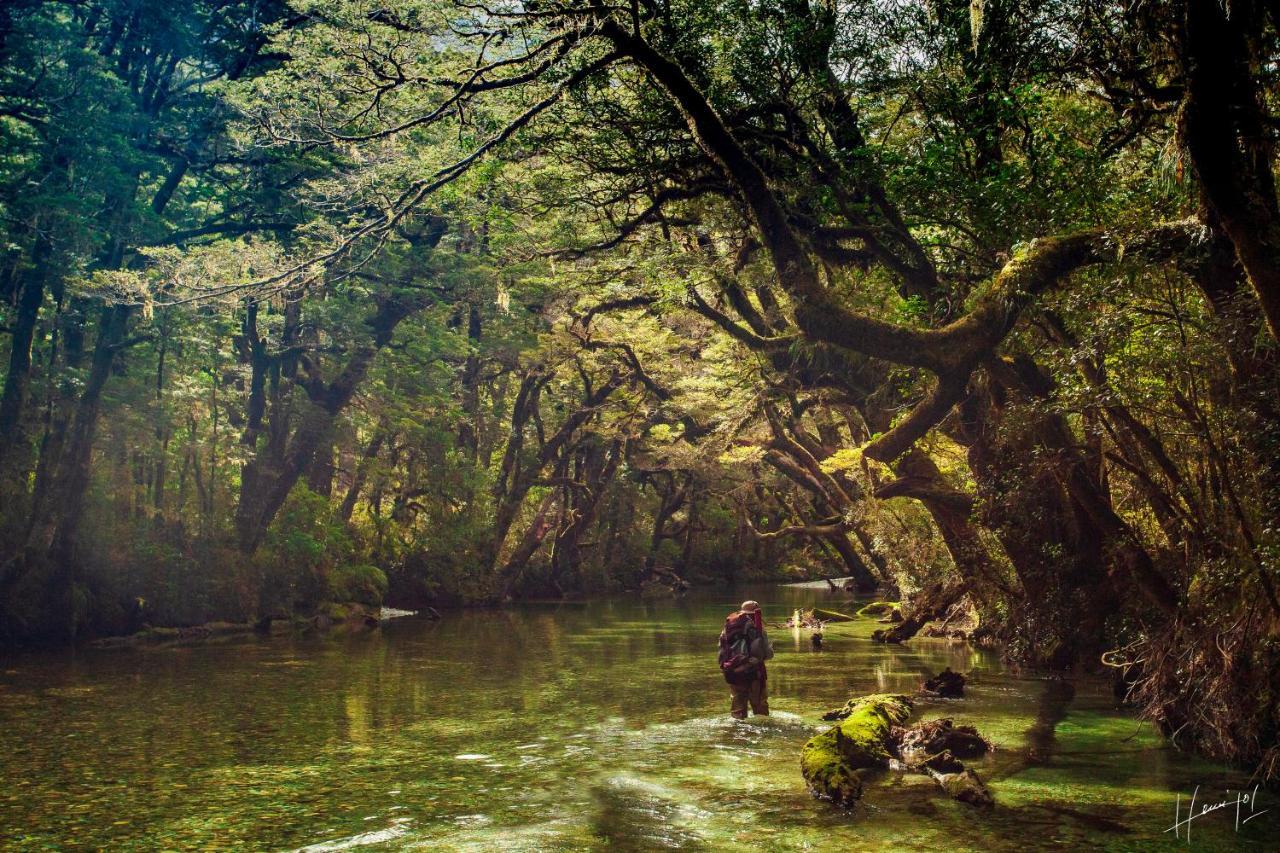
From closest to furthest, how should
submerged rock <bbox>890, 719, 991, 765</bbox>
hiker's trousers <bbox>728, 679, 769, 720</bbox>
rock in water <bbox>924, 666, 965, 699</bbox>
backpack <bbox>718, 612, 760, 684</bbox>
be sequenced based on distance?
1. submerged rock <bbox>890, 719, 991, 765</bbox>
2. backpack <bbox>718, 612, 760, 684</bbox>
3. hiker's trousers <bbox>728, 679, 769, 720</bbox>
4. rock in water <bbox>924, 666, 965, 699</bbox>

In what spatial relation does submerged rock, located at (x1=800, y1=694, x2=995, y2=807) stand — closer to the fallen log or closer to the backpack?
the backpack

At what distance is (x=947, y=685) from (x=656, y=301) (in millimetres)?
13994

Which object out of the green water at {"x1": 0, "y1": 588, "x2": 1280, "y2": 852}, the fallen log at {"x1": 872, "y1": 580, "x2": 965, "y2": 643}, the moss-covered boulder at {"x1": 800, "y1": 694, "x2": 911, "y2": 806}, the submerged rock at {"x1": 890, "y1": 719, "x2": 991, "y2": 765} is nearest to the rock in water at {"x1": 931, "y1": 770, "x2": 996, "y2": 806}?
the green water at {"x1": 0, "y1": 588, "x2": 1280, "y2": 852}

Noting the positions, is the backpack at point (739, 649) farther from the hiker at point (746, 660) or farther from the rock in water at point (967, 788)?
the rock in water at point (967, 788)

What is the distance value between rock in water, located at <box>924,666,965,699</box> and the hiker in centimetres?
305

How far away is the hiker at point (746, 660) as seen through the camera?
13680 millimetres

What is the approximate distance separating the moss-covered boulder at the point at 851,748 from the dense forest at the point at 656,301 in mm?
2990

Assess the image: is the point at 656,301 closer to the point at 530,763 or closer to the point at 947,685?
the point at 947,685

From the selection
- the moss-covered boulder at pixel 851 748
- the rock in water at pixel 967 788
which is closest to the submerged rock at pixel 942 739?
the moss-covered boulder at pixel 851 748

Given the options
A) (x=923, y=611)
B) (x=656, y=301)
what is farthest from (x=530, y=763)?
(x=656, y=301)

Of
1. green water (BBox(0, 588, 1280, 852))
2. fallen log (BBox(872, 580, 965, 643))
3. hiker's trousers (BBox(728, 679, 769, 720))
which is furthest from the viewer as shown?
fallen log (BBox(872, 580, 965, 643))

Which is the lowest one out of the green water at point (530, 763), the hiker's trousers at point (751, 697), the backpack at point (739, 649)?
the green water at point (530, 763)

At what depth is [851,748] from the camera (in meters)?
10.7

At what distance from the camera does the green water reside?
855 cm
